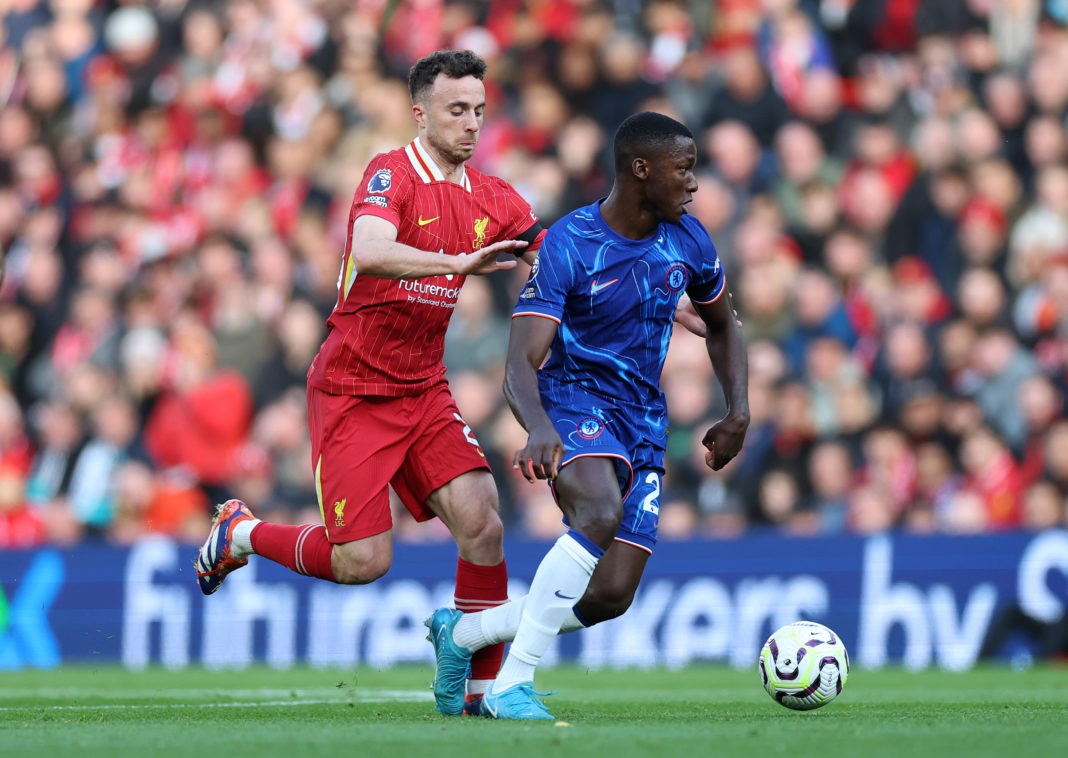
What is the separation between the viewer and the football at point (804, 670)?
7.28m

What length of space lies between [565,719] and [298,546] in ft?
5.06

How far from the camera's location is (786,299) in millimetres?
13047

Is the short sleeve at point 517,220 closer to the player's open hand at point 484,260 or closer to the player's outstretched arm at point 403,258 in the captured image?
the player's outstretched arm at point 403,258

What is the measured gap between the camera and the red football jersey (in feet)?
24.9

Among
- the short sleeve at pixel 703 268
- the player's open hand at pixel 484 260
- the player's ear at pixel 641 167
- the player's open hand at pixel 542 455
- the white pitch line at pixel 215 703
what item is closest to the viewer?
the player's open hand at pixel 542 455

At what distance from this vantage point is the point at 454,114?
7.62 metres

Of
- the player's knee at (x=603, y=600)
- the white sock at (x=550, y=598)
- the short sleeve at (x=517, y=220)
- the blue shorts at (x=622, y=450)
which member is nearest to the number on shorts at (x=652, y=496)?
the blue shorts at (x=622, y=450)

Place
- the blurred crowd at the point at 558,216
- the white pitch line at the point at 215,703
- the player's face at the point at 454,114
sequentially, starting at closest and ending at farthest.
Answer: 1. the player's face at the point at 454,114
2. the white pitch line at the point at 215,703
3. the blurred crowd at the point at 558,216

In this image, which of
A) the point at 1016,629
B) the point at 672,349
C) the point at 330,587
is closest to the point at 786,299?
the point at 672,349

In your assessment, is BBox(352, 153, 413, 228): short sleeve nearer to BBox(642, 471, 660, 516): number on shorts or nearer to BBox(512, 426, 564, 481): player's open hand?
BBox(512, 426, 564, 481): player's open hand

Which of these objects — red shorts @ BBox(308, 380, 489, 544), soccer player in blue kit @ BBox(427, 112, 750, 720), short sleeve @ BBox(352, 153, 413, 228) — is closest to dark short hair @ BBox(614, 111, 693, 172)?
soccer player in blue kit @ BBox(427, 112, 750, 720)

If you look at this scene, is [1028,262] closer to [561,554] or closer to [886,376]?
[886,376]

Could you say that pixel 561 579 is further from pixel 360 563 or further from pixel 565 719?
pixel 360 563

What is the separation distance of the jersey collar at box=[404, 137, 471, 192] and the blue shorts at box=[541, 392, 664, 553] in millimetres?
1104
